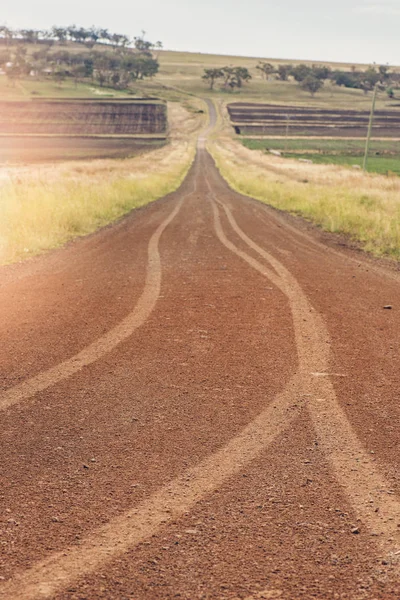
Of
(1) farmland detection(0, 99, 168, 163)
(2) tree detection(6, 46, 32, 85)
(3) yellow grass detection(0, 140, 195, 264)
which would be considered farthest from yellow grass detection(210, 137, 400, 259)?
(2) tree detection(6, 46, 32, 85)

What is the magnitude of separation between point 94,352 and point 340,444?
3114 mm

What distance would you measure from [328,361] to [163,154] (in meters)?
76.9

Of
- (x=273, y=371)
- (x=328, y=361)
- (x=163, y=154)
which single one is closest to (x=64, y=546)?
(x=273, y=371)

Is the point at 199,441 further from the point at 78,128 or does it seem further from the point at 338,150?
the point at 78,128

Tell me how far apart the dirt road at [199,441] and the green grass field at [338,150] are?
2509 inches

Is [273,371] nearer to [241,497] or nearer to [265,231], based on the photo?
[241,497]

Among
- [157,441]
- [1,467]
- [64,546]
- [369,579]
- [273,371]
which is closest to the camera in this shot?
[369,579]

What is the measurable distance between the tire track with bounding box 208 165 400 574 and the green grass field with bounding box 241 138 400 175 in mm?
64333

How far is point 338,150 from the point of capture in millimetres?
99625

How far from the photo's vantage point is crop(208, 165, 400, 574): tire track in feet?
12.6

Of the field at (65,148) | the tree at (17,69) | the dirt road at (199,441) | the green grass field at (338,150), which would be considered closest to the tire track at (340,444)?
the dirt road at (199,441)

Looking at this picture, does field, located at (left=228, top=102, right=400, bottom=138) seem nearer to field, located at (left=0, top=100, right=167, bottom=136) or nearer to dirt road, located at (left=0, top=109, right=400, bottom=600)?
field, located at (left=0, top=100, right=167, bottom=136)

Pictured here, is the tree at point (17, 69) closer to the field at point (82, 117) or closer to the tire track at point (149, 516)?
the field at point (82, 117)

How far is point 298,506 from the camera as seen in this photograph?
13.2ft
